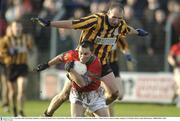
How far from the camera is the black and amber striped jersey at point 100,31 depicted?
534 inches

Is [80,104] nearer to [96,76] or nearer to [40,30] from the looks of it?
[96,76]

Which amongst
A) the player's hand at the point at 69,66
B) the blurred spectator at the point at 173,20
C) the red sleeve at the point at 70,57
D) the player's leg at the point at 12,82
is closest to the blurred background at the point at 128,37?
the blurred spectator at the point at 173,20

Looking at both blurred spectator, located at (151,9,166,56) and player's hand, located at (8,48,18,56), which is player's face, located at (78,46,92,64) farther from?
blurred spectator, located at (151,9,166,56)

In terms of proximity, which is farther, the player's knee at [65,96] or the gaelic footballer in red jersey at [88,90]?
the player's knee at [65,96]

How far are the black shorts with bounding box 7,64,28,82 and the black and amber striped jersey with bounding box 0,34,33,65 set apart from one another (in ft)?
0.34

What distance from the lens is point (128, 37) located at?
2316 cm

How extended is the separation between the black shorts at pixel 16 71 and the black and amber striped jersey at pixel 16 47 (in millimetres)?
104

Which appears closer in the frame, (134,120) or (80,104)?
(134,120)

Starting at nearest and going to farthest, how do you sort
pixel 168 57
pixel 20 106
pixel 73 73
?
pixel 73 73
pixel 20 106
pixel 168 57

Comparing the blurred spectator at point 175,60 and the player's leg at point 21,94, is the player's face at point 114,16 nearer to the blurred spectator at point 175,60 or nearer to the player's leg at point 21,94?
the player's leg at point 21,94

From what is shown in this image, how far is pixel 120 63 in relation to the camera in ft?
77.7

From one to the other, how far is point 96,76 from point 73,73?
60 cm

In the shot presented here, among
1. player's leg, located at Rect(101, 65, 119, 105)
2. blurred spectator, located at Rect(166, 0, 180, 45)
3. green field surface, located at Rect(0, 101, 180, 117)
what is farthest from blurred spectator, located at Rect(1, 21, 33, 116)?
player's leg, located at Rect(101, 65, 119, 105)

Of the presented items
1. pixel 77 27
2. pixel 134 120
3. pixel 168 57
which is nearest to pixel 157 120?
pixel 134 120
